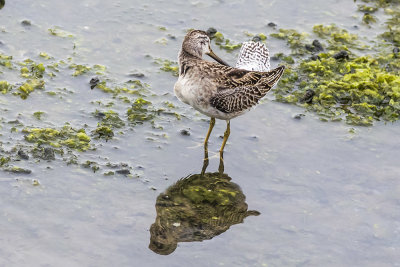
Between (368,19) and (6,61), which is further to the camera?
(368,19)

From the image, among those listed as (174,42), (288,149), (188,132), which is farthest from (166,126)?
(174,42)

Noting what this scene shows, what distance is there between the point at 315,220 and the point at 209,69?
2507mm

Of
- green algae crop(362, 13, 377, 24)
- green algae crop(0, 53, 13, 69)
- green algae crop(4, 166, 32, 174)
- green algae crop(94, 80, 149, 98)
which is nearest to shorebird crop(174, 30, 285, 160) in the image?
green algae crop(94, 80, 149, 98)

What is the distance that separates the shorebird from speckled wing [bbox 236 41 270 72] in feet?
1.09

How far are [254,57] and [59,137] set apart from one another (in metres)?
3.21

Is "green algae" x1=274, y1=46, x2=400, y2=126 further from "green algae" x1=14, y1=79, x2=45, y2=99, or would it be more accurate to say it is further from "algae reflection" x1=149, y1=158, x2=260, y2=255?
"green algae" x1=14, y1=79, x2=45, y2=99

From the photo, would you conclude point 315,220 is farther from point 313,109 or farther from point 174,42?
point 174,42

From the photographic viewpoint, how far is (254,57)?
34.8 ft

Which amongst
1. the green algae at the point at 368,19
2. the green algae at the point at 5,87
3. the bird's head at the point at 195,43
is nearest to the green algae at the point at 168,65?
the bird's head at the point at 195,43

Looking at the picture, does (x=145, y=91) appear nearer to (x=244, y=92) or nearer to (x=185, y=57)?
(x=185, y=57)

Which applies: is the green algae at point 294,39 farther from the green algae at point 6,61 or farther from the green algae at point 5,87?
the green algae at point 5,87

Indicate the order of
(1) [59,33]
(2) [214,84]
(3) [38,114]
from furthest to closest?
(1) [59,33] → (3) [38,114] → (2) [214,84]

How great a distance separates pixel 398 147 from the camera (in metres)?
10.0

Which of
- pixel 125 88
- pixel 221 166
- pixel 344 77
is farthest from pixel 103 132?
pixel 344 77
